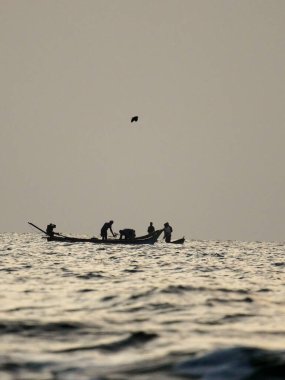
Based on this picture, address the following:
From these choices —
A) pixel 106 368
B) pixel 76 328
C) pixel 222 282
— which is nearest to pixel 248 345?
pixel 106 368

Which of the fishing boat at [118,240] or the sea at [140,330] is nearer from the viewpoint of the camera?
the sea at [140,330]

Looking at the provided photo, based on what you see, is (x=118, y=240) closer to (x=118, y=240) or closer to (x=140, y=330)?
(x=118, y=240)

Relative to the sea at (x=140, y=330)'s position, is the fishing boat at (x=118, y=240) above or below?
above

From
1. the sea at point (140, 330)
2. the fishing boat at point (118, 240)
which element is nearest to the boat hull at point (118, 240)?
the fishing boat at point (118, 240)

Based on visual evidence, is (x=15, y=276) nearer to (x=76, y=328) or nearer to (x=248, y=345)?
(x=76, y=328)

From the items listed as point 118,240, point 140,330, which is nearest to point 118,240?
point 118,240

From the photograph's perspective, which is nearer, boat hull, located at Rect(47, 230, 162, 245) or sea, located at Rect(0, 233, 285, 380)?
sea, located at Rect(0, 233, 285, 380)

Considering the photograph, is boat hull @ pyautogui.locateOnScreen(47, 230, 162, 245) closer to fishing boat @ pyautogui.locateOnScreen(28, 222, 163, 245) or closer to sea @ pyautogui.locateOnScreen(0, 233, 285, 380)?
fishing boat @ pyautogui.locateOnScreen(28, 222, 163, 245)

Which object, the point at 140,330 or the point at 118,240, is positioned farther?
the point at 118,240

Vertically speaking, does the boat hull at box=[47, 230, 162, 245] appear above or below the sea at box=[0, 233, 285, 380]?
above

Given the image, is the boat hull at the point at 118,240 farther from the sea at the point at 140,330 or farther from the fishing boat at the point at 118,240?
the sea at the point at 140,330

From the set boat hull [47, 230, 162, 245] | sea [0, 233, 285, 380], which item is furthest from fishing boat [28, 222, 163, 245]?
sea [0, 233, 285, 380]

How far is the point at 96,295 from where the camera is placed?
41.5 ft

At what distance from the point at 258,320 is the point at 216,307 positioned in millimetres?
1607
